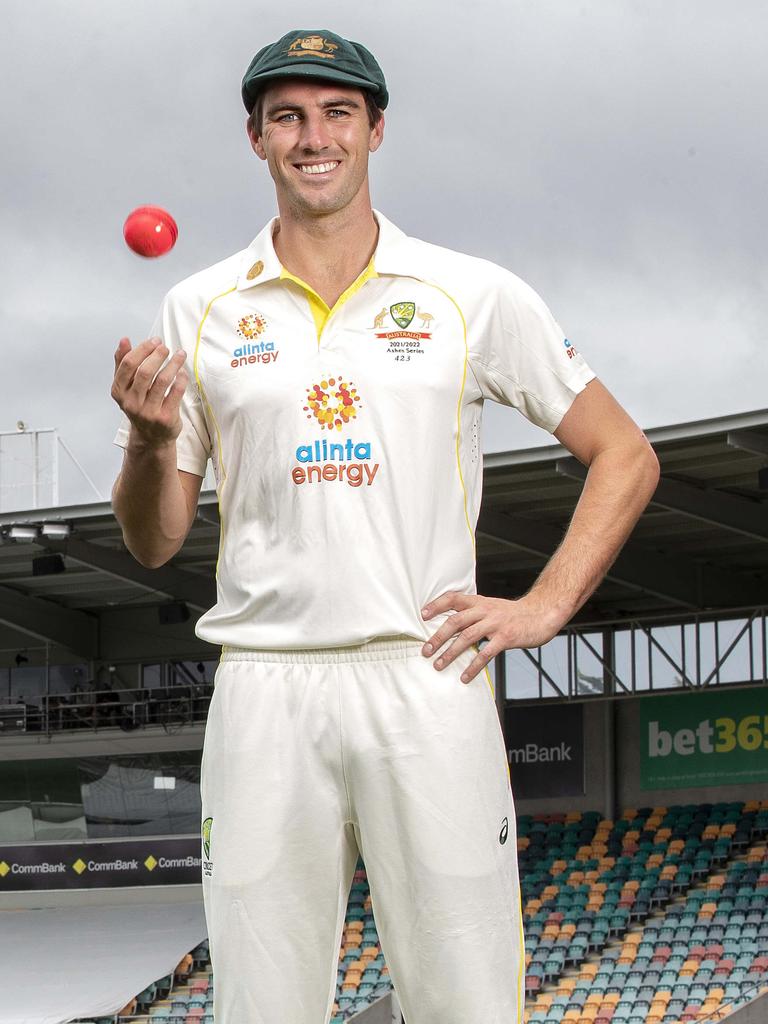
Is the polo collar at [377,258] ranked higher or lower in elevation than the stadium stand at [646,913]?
higher

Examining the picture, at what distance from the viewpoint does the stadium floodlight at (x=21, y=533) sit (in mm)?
20141

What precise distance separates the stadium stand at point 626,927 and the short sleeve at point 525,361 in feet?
46.2

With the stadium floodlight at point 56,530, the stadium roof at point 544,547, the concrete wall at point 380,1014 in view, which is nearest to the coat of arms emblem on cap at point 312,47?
the stadium roof at point 544,547

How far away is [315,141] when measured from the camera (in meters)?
2.42

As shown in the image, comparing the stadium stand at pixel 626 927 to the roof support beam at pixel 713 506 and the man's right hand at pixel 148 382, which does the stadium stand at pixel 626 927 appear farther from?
the man's right hand at pixel 148 382

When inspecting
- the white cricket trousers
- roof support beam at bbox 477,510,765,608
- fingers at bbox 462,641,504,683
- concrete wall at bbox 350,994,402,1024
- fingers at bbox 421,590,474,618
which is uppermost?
roof support beam at bbox 477,510,765,608

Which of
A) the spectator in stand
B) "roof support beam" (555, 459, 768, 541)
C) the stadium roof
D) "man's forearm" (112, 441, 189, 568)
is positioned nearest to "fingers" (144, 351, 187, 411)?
"man's forearm" (112, 441, 189, 568)

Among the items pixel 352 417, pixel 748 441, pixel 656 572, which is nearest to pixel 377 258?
pixel 352 417

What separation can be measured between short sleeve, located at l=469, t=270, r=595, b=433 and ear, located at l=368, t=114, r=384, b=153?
0.98 feet

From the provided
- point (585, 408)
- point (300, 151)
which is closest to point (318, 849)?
point (585, 408)

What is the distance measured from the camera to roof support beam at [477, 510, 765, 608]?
20297mm

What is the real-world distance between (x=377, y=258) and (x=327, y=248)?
8 cm

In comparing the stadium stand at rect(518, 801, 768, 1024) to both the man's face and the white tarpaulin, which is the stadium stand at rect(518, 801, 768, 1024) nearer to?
the white tarpaulin

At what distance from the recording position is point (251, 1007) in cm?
227
